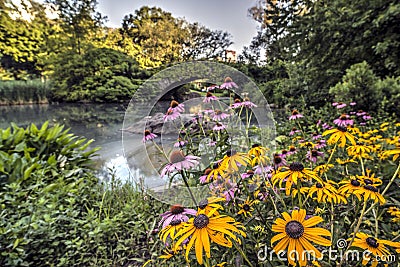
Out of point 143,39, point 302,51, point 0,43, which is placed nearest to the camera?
point 143,39

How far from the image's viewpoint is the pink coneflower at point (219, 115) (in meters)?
0.62

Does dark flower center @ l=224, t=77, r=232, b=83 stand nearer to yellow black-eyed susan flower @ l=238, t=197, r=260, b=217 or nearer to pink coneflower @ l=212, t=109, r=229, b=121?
pink coneflower @ l=212, t=109, r=229, b=121

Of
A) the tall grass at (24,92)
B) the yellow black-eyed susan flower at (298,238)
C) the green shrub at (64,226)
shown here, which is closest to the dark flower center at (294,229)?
the yellow black-eyed susan flower at (298,238)

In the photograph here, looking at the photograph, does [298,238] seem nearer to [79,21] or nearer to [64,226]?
[64,226]

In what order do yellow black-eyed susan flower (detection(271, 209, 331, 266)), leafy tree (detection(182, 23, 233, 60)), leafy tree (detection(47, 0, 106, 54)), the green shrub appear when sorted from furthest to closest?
leafy tree (detection(47, 0, 106, 54)) → leafy tree (detection(182, 23, 233, 60)) → the green shrub → yellow black-eyed susan flower (detection(271, 209, 331, 266))

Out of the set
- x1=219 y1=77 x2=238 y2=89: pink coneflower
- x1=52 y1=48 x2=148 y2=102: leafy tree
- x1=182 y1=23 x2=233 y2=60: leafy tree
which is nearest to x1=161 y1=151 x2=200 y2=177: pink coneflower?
x1=219 y1=77 x2=238 y2=89: pink coneflower

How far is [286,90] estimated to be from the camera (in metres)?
3.38

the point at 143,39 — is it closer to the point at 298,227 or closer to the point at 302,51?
the point at 302,51

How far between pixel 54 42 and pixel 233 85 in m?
5.44

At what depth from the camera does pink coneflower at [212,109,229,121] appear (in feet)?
2.04

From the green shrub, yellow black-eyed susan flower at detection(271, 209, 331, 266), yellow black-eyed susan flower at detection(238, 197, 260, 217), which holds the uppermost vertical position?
yellow black-eyed susan flower at detection(271, 209, 331, 266)

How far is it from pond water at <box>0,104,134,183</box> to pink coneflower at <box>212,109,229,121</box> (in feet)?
5.11

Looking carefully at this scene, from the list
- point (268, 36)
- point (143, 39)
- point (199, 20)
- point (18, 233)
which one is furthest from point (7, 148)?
point (268, 36)

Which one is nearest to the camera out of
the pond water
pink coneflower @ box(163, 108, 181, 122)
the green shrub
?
pink coneflower @ box(163, 108, 181, 122)
